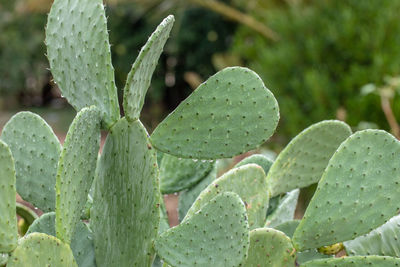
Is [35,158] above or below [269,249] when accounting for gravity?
above

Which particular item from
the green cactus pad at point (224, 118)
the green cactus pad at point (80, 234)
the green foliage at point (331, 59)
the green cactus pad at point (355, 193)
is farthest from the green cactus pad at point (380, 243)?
the green foliage at point (331, 59)

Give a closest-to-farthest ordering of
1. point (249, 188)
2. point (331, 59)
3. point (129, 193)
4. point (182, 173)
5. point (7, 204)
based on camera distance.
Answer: point (7, 204), point (129, 193), point (249, 188), point (182, 173), point (331, 59)

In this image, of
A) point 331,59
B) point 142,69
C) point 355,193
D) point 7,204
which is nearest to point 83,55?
point 142,69

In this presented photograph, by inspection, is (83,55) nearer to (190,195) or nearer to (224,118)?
(224,118)

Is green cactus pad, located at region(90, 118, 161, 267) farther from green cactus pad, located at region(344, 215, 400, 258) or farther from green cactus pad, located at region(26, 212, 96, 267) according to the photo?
green cactus pad, located at region(344, 215, 400, 258)

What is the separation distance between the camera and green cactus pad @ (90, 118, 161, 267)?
68 cm

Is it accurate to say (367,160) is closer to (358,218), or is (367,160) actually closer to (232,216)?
(358,218)

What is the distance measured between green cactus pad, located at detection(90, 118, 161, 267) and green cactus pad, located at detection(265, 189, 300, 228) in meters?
0.26

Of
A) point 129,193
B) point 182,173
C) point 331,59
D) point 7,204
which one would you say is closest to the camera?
point 7,204

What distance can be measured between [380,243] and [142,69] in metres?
0.38

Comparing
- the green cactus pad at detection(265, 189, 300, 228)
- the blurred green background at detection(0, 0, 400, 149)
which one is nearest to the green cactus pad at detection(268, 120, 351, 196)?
the green cactus pad at detection(265, 189, 300, 228)

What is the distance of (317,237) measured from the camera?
2.41 feet

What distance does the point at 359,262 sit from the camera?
714mm

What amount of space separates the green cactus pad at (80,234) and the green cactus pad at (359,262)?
24 cm
